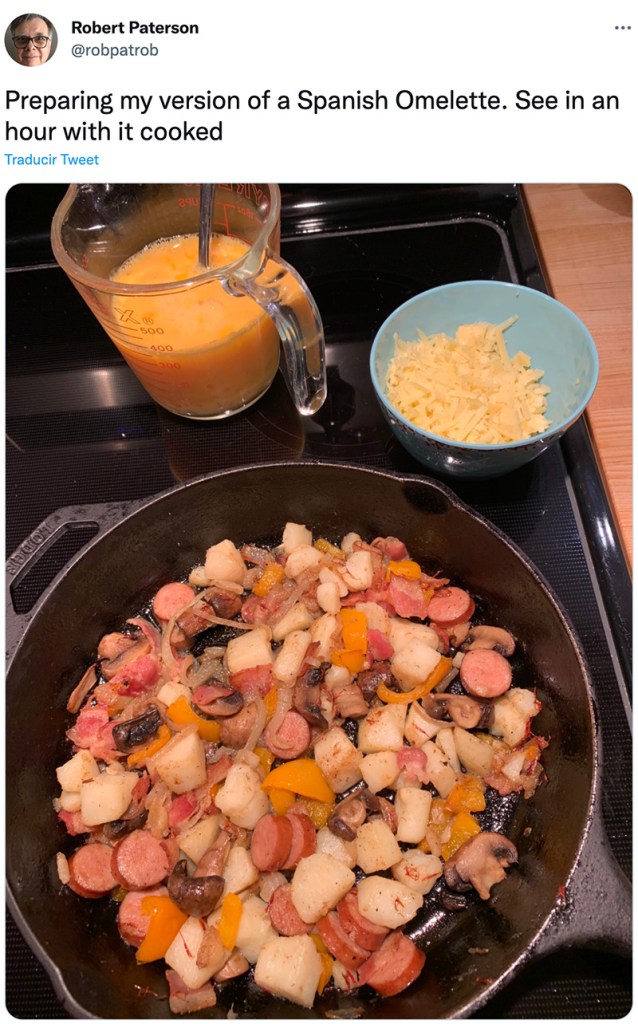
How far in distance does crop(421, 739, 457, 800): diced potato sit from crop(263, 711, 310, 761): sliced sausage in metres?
0.19

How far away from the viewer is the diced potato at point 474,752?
1.03 meters

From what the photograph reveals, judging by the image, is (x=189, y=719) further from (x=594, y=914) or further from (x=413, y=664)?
(x=594, y=914)

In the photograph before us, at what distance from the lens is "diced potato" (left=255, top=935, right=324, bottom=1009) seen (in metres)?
0.86

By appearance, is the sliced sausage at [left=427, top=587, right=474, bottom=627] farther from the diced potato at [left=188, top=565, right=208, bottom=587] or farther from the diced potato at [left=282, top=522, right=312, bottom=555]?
the diced potato at [left=188, top=565, right=208, bottom=587]

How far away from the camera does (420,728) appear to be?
3.42ft

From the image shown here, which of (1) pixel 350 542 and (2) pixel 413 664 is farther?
(1) pixel 350 542

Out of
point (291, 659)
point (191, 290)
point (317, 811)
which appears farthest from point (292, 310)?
point (317, 811)

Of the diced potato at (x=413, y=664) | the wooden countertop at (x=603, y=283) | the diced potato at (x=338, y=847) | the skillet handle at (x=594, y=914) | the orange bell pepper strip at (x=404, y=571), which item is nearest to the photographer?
the skillet handle at (x=594, y=914)

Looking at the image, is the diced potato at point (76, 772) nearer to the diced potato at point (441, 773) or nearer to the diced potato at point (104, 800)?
the diced potato at point (104, 800)

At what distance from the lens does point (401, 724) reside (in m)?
1.05

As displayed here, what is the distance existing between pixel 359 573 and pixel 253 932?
551 millimetres

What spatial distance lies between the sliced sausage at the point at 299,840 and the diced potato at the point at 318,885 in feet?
0.06
